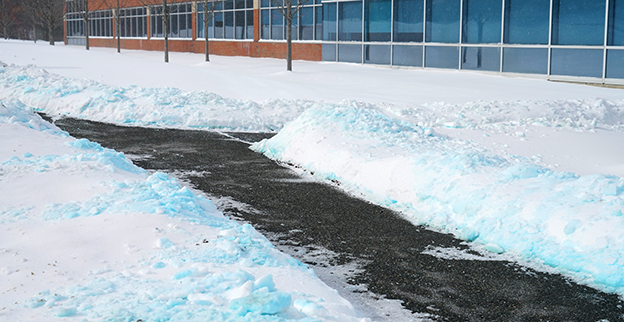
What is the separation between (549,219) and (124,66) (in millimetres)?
21574

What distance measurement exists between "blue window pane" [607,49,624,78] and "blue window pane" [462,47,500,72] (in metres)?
3.91

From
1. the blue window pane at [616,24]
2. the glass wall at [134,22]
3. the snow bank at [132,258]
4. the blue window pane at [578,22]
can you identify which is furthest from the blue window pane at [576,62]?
the glass wall at [134,22]

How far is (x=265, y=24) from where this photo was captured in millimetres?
34406

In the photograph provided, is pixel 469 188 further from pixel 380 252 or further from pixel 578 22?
pixel 578 22

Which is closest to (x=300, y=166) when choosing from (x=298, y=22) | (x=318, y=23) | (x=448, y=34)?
(x=448, y=34)

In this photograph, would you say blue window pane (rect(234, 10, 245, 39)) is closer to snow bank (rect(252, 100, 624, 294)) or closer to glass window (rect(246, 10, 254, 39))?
glass window (rect(246, 10, 254, 39))

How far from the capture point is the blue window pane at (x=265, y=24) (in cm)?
3406

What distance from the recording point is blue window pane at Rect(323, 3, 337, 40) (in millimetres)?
28797

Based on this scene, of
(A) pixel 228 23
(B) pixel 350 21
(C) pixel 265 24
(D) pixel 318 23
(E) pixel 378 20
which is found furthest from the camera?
(A) pixel 228 23

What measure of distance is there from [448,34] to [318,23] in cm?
850

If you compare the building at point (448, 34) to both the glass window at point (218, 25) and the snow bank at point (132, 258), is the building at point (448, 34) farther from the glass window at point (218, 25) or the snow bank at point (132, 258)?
the snow bank at point (132, 258)

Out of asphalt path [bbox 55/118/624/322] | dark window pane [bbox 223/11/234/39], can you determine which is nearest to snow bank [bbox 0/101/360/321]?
asphalt path [bbox 55/118/624/322]

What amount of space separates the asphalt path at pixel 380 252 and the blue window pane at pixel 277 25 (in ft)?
78.2

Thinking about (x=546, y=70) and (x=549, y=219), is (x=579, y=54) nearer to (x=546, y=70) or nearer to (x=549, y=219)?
(x=546, y=70)
